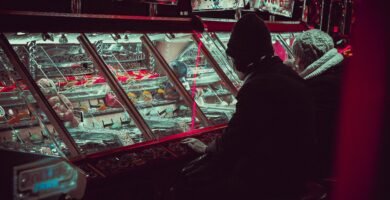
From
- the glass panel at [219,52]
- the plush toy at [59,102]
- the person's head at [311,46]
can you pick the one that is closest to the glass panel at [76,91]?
the plush toy at [59,102]

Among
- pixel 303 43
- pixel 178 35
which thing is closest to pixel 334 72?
pixel 303 43

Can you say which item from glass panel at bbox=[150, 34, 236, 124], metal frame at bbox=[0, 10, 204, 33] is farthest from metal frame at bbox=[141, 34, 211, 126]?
metal frame at bbox=[0, 10, 204, 33]

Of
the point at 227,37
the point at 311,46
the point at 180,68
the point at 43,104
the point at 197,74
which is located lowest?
the point at 197,74

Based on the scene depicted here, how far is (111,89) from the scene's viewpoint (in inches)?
166

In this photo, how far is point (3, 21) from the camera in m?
3.14

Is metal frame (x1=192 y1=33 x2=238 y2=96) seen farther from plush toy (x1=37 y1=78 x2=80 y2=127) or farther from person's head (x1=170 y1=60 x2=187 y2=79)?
plush toy (x1=37 y1=78 x2=80 y2=127)

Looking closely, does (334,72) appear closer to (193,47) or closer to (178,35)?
(178,35)

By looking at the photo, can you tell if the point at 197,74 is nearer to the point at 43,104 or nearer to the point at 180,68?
the point at 180,68

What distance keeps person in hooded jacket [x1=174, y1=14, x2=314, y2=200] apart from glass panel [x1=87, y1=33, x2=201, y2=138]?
1.58 meters

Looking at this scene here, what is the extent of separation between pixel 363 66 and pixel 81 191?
1344 millimetres

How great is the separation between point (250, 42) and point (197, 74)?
2638mm

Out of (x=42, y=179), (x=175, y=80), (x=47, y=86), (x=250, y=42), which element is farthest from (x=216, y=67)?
(x=42, y=179)

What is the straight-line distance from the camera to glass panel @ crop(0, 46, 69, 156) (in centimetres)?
343

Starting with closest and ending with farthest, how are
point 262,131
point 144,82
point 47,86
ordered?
point 262,131, point 47,86, point 144,82
